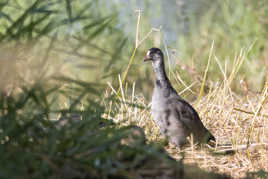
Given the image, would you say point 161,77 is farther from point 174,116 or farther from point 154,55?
point 174,116

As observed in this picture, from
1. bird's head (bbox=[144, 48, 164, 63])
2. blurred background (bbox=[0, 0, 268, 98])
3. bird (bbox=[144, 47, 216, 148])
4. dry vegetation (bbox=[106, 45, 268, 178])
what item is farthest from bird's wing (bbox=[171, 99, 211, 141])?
blurred background (bbox=[0, 0, 268, 98])

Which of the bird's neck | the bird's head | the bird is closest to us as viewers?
the bird

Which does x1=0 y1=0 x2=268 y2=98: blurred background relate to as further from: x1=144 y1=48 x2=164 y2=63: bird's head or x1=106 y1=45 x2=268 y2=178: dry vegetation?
x1=106 y1=45 x2=268 y2=178: dry vegetation

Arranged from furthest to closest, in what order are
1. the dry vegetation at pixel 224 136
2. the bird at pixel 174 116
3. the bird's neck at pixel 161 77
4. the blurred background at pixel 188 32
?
the blurred background at pixel 188 32, the bird's neck at pixel 161 77, the bird at pixel 174 116, the dry vegetation at pixel 224 136

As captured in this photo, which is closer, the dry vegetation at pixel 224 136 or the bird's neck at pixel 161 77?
the dry vegetation at pixel 224 136

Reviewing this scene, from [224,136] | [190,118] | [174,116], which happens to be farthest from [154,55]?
[224,136]

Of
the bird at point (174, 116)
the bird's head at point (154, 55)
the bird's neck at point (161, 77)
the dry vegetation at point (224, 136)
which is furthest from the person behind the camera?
the bird's head at point (154, 55)

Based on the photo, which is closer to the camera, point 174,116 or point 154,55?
point 174,116

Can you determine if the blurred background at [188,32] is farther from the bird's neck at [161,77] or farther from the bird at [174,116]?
the bird at [174,116]

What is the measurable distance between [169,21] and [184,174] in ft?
21.2

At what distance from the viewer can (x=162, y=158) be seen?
5.33ft

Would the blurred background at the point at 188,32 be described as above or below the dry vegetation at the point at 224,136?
above

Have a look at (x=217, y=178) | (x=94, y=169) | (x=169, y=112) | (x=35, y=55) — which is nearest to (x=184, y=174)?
(x=217, y=178)

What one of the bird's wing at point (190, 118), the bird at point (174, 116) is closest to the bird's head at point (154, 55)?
the bird at point (174, 116)
